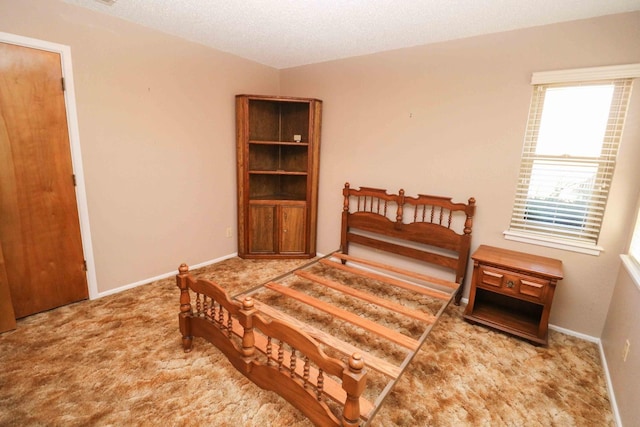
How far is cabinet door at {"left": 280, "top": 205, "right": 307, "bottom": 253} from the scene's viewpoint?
3879 mm

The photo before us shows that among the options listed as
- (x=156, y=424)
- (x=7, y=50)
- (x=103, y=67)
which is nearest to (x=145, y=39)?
(x=103, y=67)

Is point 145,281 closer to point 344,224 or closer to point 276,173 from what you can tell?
point 276,173

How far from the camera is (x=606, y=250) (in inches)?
91.0

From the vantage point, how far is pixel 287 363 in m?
1.63

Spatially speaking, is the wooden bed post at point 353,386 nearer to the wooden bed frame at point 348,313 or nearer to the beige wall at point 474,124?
Answer: the wooden bed frame at point 348,313

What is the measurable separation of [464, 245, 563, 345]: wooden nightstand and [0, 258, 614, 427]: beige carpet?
12cm

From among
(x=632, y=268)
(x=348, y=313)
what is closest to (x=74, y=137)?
(x=348, y=313)

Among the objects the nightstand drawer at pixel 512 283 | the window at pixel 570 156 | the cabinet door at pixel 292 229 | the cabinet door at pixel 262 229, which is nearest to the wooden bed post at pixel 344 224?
the cabinet door at pixel 292 229

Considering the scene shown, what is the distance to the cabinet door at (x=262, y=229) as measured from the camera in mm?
3860

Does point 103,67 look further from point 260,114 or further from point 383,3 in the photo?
point 383,3

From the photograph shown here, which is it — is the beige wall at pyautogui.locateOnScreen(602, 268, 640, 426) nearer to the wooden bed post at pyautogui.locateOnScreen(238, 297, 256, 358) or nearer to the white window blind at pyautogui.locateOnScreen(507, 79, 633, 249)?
the white window blind at pyautogui.locateOnScreen(507, 79, 633, 249)

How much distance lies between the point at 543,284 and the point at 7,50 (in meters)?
4.19

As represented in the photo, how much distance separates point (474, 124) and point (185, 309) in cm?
283

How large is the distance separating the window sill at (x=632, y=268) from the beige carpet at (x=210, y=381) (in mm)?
726
